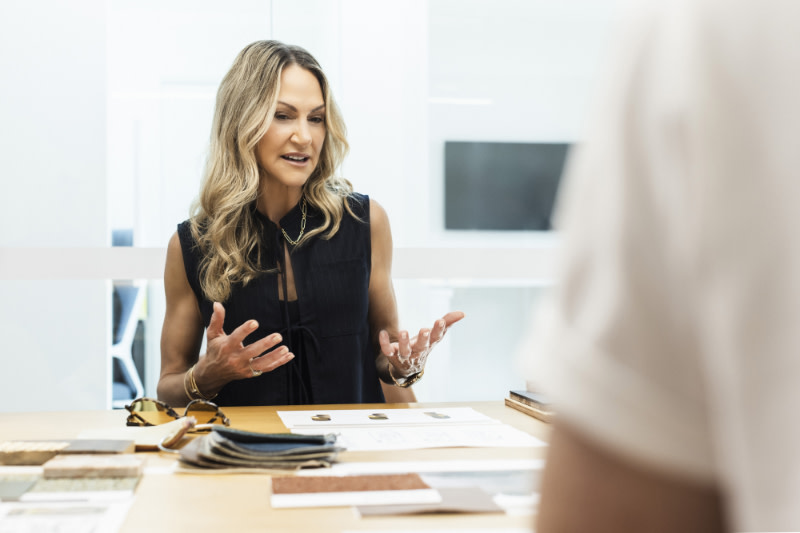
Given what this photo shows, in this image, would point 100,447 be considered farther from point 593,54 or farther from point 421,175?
point 593,54

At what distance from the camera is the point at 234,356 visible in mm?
1754

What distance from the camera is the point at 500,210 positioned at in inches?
160

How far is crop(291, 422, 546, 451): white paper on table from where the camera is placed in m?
1.35

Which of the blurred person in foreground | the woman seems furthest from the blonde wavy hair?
the blurred person in foreground

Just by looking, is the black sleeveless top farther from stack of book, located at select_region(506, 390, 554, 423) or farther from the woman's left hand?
stack of book, located at select_region(506, 390, 554, 423)

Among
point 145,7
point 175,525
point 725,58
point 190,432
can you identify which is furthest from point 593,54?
point 725,58

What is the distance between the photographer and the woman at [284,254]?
2141 millimetres

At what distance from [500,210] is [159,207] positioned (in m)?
1.64

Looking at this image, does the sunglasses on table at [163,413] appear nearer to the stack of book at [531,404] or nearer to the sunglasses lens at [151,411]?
the sunglasses lens at [151,411]

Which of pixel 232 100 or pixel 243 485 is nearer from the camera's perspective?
pixel 243 485

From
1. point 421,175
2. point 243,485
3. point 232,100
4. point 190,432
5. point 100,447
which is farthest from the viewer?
point 421,175

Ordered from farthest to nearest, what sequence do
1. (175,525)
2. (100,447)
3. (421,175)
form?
(421,175)
(100,447)
(175,525)

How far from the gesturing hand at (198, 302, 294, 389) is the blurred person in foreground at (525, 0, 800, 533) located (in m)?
1.44

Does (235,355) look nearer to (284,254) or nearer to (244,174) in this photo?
(284,254)
